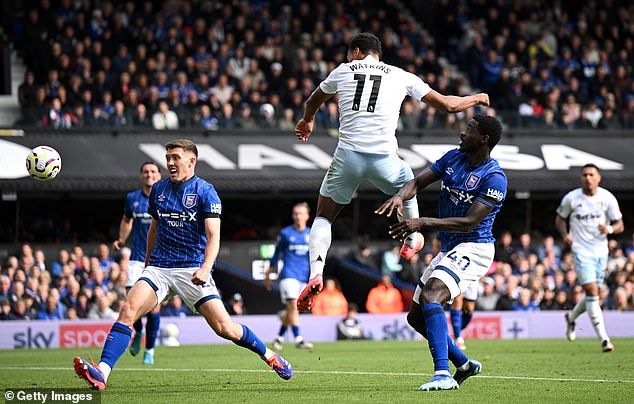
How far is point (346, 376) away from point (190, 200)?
115 inches

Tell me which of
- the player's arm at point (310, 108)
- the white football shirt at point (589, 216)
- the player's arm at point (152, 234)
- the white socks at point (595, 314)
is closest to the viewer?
the player's arm at point (152, 234)

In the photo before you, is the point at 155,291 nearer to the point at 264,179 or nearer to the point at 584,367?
the point at 584,367

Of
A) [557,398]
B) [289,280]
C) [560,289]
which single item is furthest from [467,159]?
[560,289]

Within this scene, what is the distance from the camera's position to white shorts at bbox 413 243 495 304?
32.3 feet

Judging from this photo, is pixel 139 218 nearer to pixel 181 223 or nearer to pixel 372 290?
pixel 181 223

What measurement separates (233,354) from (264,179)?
7.87 metres

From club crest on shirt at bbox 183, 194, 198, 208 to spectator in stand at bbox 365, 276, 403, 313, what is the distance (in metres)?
13.7

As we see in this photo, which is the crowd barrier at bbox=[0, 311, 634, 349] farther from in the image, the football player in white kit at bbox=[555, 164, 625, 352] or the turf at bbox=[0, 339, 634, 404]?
the football player in white kit at bbox=[555, 164, 625, 352]

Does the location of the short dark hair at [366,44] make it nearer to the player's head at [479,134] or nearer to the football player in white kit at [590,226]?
the player's head at [479,134]

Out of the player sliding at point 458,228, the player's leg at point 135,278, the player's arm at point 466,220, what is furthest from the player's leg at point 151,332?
the player's arm at point 466,220

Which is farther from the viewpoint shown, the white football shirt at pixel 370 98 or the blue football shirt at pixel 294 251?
the blue football shirt at pixel 294 251

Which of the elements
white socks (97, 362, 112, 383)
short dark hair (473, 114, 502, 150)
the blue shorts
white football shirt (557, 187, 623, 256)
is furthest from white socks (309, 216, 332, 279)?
the blue shorts

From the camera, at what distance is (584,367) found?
12.7 metres

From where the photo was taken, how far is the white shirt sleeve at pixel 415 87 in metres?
10.5
